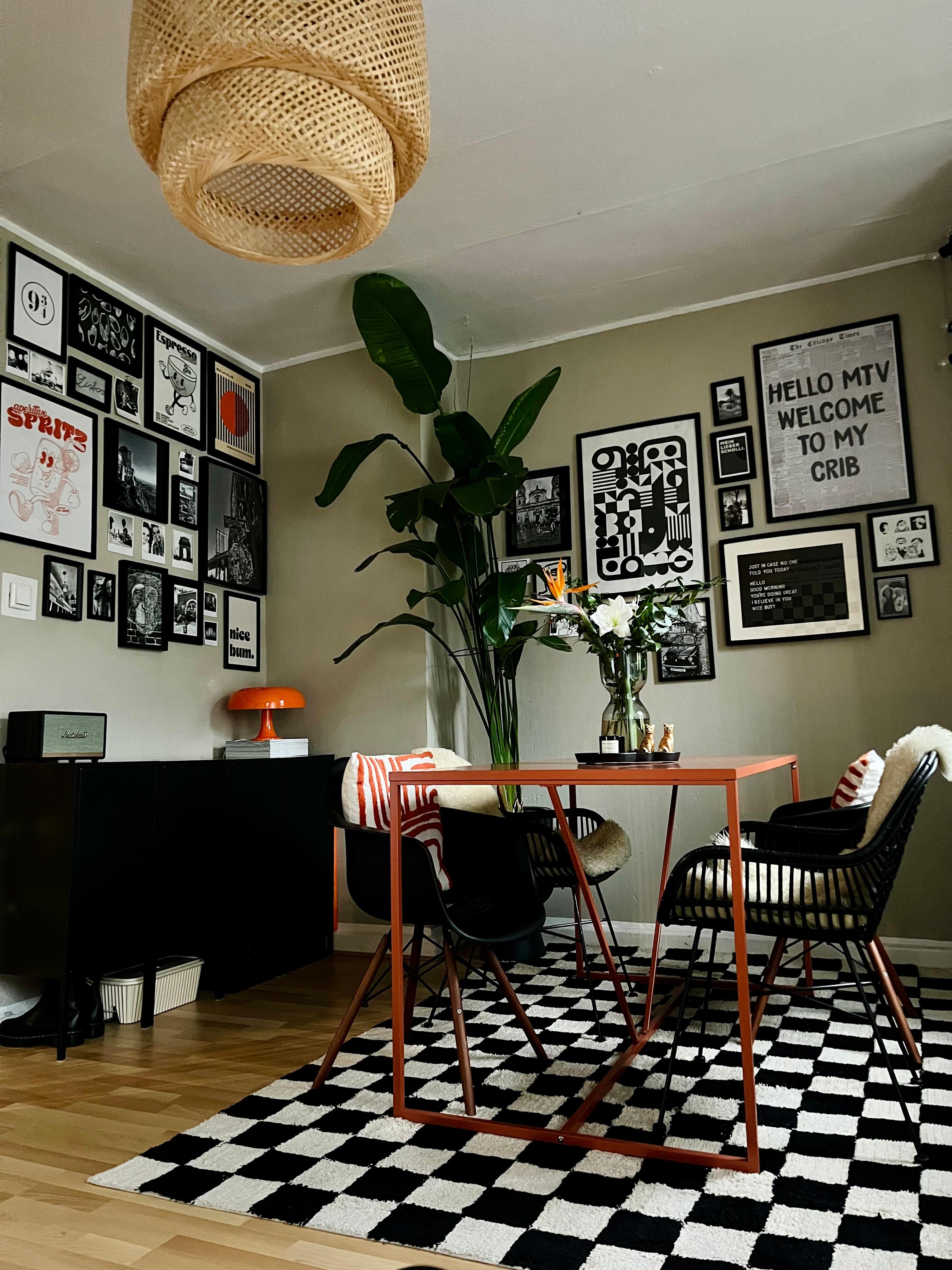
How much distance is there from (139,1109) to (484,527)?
3027mm

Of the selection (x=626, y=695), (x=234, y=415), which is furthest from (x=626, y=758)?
(x=234, y=415)

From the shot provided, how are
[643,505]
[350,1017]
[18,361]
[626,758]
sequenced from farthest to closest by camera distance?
[643,505] → [18,361] → [626,758] → [350,1017]

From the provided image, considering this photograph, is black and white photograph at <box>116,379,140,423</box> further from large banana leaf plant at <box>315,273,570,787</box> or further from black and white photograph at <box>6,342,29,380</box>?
large banana leaf plant at <box>315,273,570,787</box>

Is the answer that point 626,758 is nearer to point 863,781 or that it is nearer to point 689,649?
point 863,781

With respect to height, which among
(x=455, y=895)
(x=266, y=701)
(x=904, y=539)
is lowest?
(x=455, y=895)

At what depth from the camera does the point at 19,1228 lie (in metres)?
1.79

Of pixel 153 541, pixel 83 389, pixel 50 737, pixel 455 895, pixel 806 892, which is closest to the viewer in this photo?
pixel 806 892

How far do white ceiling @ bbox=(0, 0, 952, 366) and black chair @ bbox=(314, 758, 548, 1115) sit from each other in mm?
2183

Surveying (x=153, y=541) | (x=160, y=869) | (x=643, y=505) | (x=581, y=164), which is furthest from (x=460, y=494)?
(x=160, y=869)

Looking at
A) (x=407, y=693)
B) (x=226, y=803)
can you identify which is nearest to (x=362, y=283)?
(x=407, y=693)

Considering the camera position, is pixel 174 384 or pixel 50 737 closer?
pixel 50 737

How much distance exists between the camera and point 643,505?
436 centimetres

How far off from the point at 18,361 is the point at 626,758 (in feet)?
8.81

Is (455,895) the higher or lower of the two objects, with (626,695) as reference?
lower
